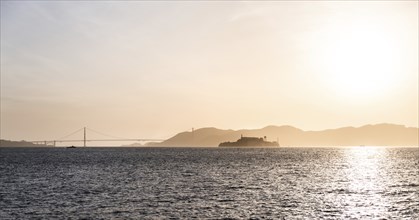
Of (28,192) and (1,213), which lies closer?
(1,213)

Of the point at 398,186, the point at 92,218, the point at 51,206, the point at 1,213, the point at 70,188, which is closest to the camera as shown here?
the point at 92,218

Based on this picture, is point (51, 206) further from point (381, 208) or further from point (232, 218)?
point (381, 208)

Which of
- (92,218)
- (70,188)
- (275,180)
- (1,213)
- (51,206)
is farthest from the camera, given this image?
(275,180)

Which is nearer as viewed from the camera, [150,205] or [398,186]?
[150,205]

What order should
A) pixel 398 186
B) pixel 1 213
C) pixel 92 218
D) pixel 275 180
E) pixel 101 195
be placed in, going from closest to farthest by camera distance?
pixel 92 218, pixel 1 213, pixel 101 195, pixel 398 186, pixel 275 180

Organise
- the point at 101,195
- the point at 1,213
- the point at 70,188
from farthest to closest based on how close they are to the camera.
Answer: the point at 70,188 → the point at 101,195 → the point at 1,213

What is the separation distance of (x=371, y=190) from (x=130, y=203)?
44.9m

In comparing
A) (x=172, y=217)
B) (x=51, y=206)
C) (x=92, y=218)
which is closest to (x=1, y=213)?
(x=51, y=206)

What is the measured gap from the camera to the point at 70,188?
8350 centimetres

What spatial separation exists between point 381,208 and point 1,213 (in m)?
48.6

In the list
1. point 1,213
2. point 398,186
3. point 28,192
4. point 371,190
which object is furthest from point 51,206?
point 398,186

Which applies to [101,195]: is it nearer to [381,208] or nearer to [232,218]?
[232,218]

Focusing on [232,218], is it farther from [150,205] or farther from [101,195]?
[101,195]

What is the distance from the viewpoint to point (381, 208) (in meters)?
62.3
